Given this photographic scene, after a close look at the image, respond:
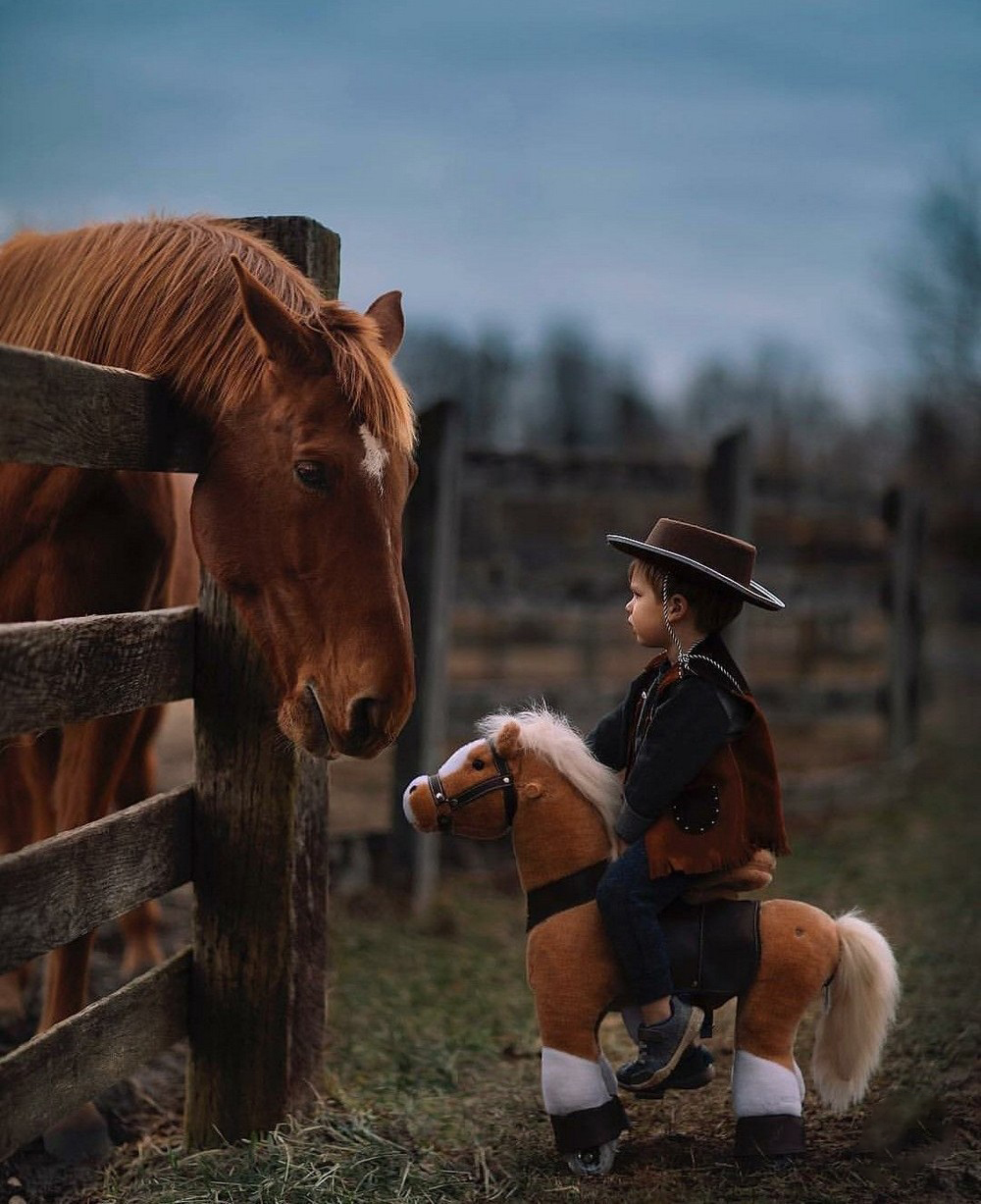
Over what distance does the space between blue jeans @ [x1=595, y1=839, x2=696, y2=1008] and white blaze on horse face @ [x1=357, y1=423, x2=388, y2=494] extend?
0.93 meters

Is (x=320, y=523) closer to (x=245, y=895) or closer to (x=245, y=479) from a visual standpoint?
(x=245, y=479)

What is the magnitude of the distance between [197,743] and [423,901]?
103 inches

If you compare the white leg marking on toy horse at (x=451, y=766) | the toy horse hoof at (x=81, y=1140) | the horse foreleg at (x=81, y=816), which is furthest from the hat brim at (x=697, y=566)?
the toy horse hoof at (x=81, y=1140)

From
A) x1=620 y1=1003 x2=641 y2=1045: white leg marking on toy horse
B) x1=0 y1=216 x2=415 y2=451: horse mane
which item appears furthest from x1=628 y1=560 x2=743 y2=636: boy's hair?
x1=620 y1=1003 x2=641 y2=1045: white leg marking on toy horse

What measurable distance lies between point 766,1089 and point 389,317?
1923 mm

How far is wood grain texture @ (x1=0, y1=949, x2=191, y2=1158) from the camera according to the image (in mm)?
2086

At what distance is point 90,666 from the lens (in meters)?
2.16

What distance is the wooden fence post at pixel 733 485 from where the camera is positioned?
6523 mm

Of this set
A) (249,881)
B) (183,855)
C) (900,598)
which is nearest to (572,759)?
(249,881)

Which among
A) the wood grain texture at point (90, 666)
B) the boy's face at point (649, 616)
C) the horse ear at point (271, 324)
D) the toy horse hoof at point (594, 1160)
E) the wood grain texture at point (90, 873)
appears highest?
the horse ear at point (271, 324)

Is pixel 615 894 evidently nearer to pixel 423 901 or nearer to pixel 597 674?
pixel 423 901

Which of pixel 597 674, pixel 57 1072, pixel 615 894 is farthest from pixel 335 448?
pixel 597 674

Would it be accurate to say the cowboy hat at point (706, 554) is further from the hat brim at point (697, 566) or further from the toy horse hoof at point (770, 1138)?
the toy horse hoof at point (770, 1138)

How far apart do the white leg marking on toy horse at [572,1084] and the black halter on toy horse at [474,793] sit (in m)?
0.53
